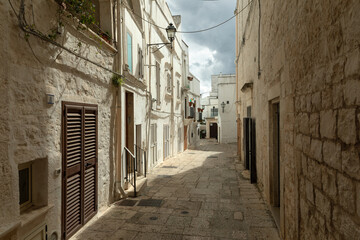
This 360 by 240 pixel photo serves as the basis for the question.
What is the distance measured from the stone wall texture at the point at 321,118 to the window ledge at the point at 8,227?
3.21m

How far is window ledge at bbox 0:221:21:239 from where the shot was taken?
2555 mm

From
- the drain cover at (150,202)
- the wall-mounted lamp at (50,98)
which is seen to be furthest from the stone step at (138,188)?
the wall-mounted lamp at (50,98)

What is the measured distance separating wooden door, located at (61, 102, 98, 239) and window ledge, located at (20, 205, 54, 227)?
53 cm

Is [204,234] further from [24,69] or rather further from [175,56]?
[175,56]

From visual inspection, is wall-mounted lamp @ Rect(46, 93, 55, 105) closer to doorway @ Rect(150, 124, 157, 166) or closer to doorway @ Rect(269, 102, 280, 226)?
doorway @ Rect(269, 102, 280, 226)

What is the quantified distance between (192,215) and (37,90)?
392 centimetres

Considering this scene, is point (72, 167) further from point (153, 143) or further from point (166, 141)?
point (166, 141)

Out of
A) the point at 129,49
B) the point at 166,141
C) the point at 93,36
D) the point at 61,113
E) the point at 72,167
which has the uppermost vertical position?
the point at 129,49

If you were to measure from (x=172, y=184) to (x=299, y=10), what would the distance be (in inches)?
A: 256

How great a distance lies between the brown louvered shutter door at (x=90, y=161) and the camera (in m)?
4.76

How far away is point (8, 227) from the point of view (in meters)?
2.63

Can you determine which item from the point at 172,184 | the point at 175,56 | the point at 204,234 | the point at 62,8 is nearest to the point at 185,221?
the point at 204,234

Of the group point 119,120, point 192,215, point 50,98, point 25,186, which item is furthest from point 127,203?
point 50,98

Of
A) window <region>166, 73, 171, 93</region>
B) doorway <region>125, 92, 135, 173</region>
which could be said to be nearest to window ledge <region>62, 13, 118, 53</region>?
doorway <region>125, 92, 135, 173</region>
